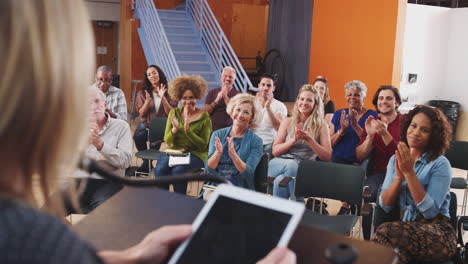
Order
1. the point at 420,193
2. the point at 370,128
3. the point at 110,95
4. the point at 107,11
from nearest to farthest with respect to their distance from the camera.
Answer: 1. the point at 420,193
2. the point at 370,128
3. the point at 110,95
4. the point at 107,11

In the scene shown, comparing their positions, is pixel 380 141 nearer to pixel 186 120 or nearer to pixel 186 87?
pixel 186 120

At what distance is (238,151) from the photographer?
405 cm

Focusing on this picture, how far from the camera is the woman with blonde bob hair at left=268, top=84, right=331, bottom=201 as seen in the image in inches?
173

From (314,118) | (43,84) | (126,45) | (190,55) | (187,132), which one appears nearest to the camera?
(43,84)

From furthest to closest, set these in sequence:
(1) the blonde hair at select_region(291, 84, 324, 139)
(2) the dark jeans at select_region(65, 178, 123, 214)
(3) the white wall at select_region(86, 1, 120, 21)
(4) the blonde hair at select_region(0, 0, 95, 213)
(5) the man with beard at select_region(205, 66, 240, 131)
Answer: (3) the white wall at select_region(86, 1, 120, 21)
(5) the man with beard at select_region(205, 66, 240, 131)
(1) the blonde hair at select_region(291, 84, 324, 139)
(2) the dark jeans at select_region(65, 178, 123, 214)
(4) the blonde hair at select_region(0, 0, 95, 213)

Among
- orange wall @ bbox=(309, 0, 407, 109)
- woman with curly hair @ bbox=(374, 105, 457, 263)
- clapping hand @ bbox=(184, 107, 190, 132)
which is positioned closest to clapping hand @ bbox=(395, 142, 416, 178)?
woman with curly hair @ bbox=(374, 105, 457, 263)

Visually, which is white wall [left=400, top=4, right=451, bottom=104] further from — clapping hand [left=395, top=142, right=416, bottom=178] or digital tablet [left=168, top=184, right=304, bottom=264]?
digital tablet [left=168, top=184, right=304, bottom=264]

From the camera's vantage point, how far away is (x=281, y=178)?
4359mm

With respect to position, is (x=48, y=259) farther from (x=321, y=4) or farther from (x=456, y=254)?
(x=321, y=4)

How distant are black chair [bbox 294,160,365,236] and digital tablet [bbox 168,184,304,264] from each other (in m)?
2.76

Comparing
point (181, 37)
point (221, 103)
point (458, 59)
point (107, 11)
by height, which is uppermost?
point (107, 11)

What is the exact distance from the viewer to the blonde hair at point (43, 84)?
1.46 feet

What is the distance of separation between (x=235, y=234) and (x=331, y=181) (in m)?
2.91

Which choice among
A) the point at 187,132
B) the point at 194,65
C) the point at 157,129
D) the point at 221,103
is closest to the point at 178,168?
the point at 187,132
